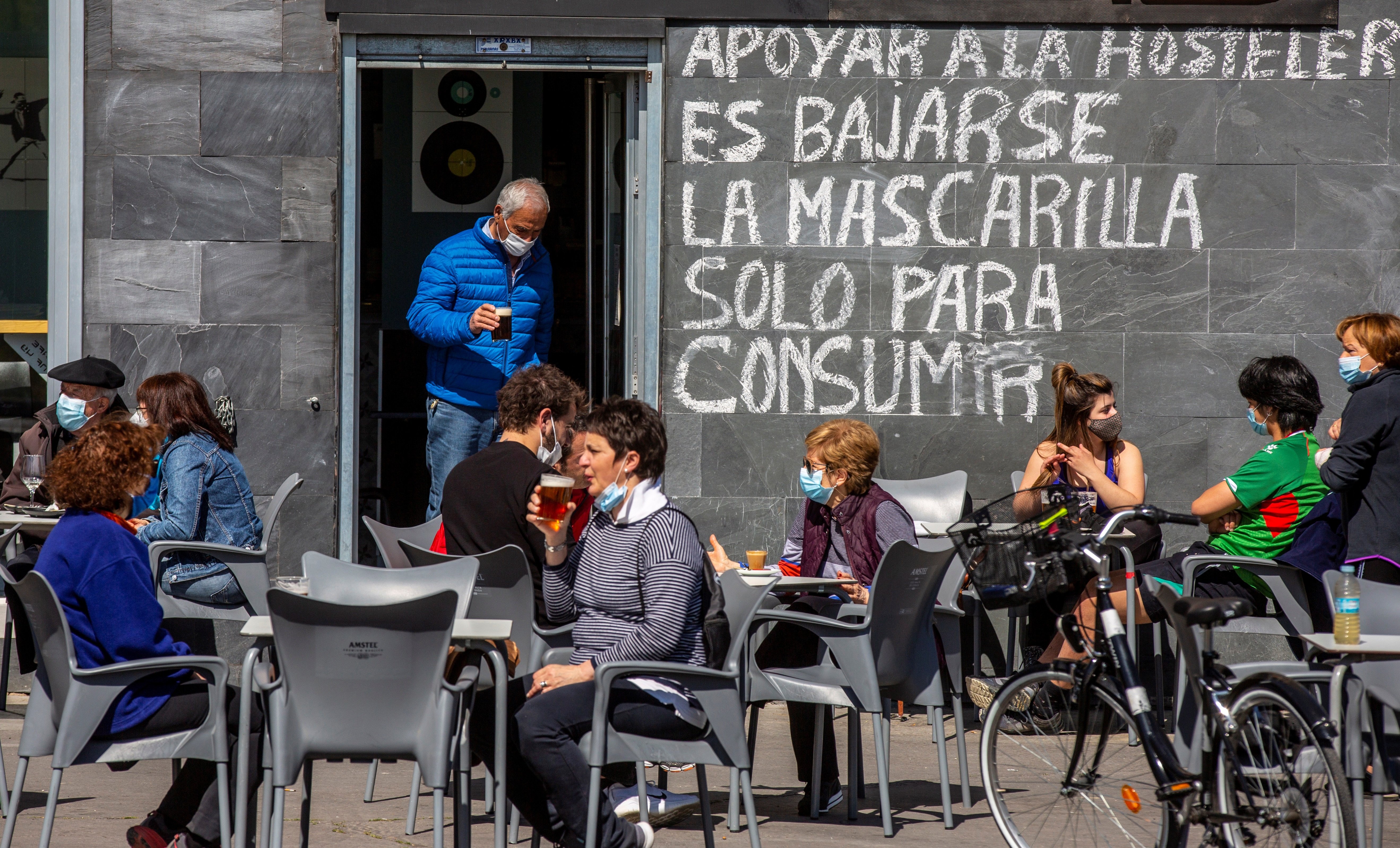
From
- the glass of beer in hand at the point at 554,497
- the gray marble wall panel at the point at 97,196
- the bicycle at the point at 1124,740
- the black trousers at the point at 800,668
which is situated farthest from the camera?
the gray marble wall panel at the point at 97,196

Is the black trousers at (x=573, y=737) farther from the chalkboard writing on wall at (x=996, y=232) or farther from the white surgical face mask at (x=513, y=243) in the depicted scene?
the white surgical face mask at (x=513, y=243)

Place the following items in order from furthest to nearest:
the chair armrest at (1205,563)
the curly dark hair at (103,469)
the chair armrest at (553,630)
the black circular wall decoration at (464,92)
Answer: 1. the black circular wall decoration at (464,92)
2. the chair armrest at (1205,563)
3. the chair armrest at (553,630)
4. the curly dark hair at (103,469)

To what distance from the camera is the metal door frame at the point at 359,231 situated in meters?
7.29

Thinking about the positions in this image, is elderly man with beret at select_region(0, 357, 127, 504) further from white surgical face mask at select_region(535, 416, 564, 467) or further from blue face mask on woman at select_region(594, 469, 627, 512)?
blue face mask on woman at select_region(594, 469, 627, 512)

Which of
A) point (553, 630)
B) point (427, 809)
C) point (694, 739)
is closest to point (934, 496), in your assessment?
point (553, 630)

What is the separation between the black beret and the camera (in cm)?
652

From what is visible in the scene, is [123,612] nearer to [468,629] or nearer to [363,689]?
[363,689]

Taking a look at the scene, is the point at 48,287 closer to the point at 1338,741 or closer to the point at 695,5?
the point at 695,5

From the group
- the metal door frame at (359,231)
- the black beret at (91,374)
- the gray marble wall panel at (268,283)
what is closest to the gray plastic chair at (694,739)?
the metal door frame at (359,231)

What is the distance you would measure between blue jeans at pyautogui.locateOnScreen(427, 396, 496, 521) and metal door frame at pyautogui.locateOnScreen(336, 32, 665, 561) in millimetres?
400

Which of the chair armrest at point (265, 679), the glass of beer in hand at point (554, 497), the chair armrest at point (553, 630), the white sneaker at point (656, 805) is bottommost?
the white sneaker at point (656, 805)

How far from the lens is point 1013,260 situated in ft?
24.0

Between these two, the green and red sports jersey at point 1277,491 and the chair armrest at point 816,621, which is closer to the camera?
the chair armrest at point 816,621

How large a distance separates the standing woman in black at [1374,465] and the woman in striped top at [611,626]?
2.87 meters
